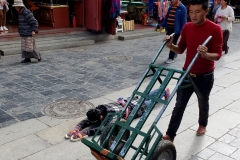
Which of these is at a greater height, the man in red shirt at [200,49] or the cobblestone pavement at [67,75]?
the man in red shirt at [200,49]

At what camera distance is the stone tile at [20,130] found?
395 cm

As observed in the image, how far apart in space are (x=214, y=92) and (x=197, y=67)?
8.01 ft

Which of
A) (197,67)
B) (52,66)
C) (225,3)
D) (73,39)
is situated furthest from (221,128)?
(73,39)

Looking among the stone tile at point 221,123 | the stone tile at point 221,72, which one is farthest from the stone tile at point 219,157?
the stone tile at point 221,72

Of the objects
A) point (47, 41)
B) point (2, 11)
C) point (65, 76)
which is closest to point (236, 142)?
point (65, 76)

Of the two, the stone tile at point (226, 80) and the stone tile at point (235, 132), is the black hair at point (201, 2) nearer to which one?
the stone tile at point (235, 132)

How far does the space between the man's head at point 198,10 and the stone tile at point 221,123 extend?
1676 mm

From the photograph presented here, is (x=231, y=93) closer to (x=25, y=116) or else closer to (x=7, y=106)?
(x=25, y=116)

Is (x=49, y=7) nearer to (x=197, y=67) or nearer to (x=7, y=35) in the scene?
(x=7, y=35)

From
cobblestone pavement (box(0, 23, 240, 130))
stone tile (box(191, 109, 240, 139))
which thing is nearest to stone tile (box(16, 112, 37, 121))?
cobblestone pavement (box(0, 23, 240, 130))

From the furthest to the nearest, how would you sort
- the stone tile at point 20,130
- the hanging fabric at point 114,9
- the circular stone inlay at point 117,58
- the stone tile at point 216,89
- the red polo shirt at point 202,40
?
1. the hanging fabric at point 114,9
2. the circular stone inlay at point 117,58
3. the stone tile at point 216,89
4. the stone tile at point 20,130
5. the red polo shirt at point 202,40

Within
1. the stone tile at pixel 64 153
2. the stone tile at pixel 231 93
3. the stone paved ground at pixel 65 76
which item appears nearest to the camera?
the stone tile at pixel 64 153

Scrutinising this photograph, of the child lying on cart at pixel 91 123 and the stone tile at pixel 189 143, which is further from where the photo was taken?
the child lying on cart at pixel 91 123

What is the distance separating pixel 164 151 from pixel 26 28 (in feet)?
18.1
